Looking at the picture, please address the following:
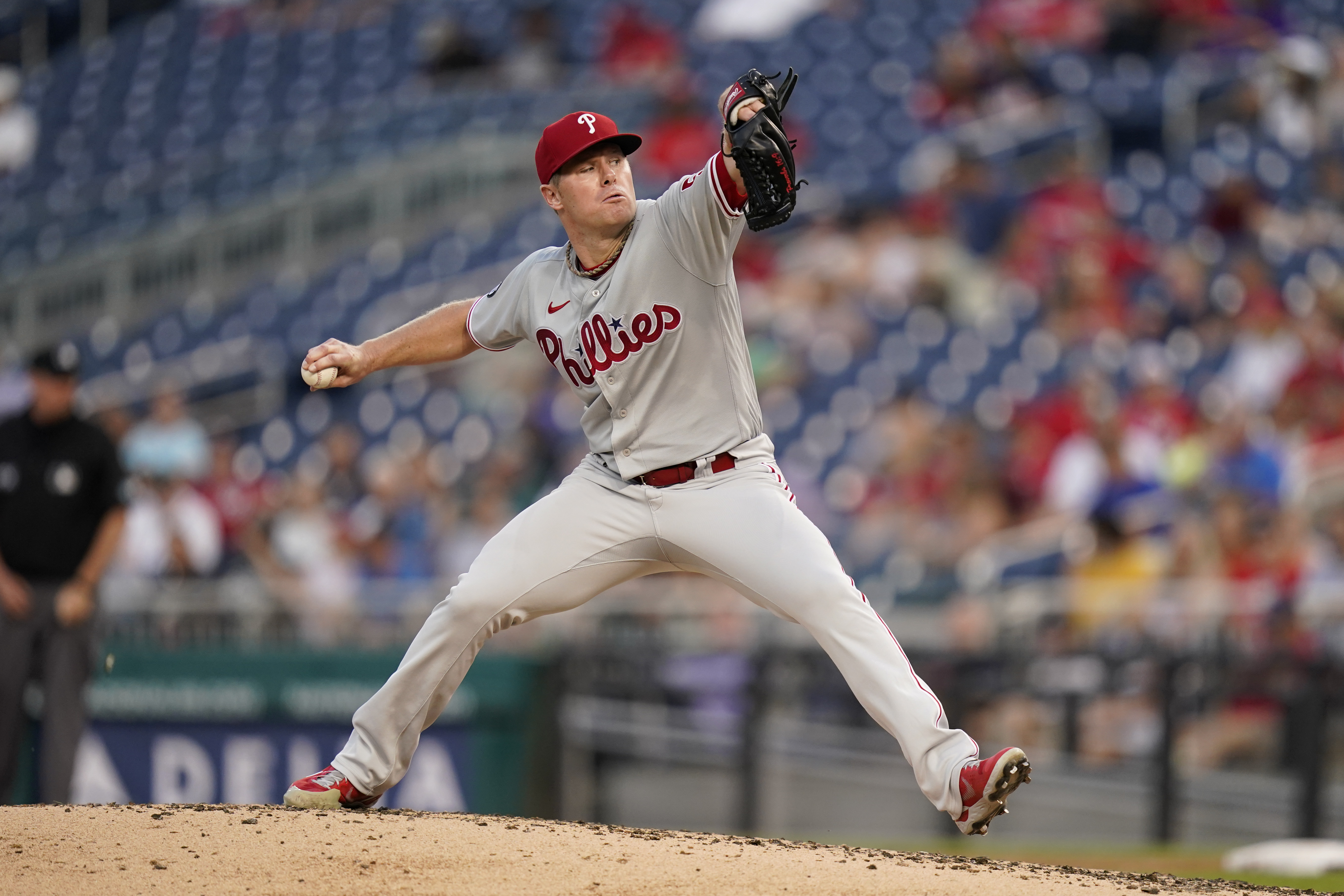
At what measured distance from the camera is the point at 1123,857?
6512 millimetres

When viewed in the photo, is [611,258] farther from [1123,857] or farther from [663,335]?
[1123,857]

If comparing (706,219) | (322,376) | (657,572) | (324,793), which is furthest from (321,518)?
(706,219)

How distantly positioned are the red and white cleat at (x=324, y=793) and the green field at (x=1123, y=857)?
237cm

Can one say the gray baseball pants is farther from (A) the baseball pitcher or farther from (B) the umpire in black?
(B) the umpire in black

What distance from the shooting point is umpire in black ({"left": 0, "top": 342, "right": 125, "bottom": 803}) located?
5832mm

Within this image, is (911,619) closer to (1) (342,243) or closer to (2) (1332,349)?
(2) (1332,349)

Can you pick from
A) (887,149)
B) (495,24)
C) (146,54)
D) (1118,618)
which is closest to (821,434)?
(1118,618)

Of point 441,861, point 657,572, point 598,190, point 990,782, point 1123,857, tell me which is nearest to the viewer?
point 990,782

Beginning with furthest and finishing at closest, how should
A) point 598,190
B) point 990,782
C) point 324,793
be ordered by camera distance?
point 324,793, point 598,190, point 990,782

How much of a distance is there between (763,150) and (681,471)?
801 millimetres

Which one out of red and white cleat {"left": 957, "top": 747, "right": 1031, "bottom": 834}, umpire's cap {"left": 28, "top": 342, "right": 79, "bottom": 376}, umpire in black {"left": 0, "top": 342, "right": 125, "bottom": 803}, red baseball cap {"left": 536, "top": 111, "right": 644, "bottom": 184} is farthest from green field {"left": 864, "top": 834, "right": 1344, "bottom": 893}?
umpire's cap {"left": 28, "top": 342, "right": 79, "bottom": 376}

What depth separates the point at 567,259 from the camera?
3895mm

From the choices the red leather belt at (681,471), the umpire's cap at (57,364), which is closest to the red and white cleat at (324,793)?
the red leather belt at (681,471)

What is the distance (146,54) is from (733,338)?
563 inches
